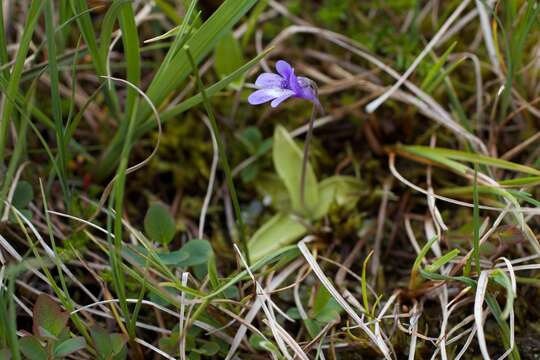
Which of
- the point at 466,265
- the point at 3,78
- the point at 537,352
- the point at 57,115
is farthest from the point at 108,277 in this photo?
the point at 537,352

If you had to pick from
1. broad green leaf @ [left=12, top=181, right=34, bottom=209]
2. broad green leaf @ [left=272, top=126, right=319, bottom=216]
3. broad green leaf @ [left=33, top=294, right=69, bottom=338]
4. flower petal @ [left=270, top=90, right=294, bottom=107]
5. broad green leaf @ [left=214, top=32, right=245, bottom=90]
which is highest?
flower petal @ [left=270, top=90, right=294, bottom=107]

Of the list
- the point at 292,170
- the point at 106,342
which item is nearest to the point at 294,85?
the point at 292,170

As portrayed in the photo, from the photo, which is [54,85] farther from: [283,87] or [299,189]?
[299,189]

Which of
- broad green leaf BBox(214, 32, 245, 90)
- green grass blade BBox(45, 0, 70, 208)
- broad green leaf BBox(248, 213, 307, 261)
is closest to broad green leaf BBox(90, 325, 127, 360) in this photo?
green grass blade BBox(45, 0, 70, 208)

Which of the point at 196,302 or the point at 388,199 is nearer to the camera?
the point at 196,302

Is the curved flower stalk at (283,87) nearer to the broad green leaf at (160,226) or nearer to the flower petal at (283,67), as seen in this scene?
the flower petal at (283,67)

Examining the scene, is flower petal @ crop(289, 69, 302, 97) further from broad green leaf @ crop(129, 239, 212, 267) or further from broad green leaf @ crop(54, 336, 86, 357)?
broad green leaf @ crop(54, 336, 86, 357)

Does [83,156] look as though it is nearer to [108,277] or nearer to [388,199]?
[108,277]
